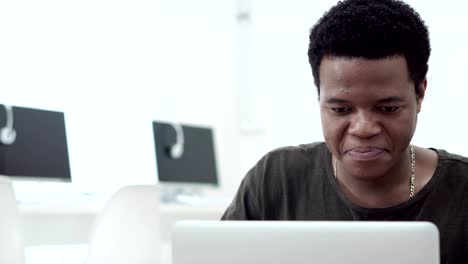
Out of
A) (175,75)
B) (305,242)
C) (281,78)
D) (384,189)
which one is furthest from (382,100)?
(281,78)

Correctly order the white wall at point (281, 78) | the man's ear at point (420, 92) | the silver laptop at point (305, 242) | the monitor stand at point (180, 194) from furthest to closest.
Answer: the white wall at point (281, 78)
the monitor stand at point (180, 194)
the man's ear at point (420, 92)
the silver laptop at point (305, 242)

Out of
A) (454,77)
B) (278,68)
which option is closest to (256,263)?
(454,77)

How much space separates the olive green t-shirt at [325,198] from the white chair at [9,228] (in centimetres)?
50

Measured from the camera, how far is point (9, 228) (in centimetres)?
181

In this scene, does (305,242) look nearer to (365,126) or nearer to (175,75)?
(365,126)

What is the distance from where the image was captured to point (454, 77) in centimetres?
355

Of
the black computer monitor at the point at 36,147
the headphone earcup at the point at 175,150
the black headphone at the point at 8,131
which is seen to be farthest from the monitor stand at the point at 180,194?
the black headphone at the point at 8,131

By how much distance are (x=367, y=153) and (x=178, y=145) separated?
2.37 m

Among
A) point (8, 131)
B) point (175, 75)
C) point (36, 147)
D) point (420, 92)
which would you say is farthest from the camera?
point (175, 75)

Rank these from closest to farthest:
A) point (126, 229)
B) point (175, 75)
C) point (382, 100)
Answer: point (382, 100) → point (126, 229) → point (175, 75)

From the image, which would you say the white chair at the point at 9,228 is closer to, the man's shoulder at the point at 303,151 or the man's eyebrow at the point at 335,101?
the man's shoulder at the point at 303,151

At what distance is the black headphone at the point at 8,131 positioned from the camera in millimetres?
2877

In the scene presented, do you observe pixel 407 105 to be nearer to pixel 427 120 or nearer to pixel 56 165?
pixel 56 165

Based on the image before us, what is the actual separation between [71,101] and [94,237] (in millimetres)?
1550
